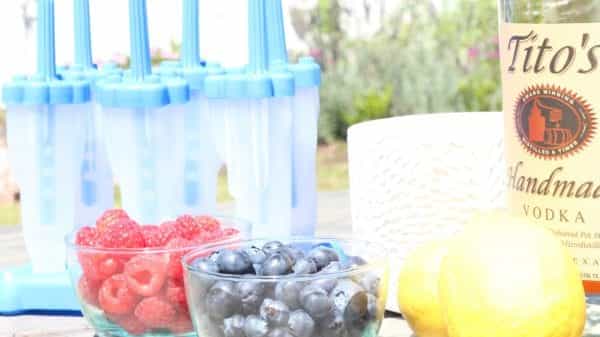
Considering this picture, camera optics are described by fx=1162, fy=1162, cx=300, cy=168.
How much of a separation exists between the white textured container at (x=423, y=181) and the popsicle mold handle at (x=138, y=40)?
0.19 m

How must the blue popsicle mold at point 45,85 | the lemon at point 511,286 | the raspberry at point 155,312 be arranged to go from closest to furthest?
the lemon at point 511,286 → the raspberry at point 155,312 → the blue popsicle mold at point 45,85

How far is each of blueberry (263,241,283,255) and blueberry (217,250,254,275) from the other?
0.02 meters

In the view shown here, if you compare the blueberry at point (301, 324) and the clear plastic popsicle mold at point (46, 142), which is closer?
the blueberry at point (301, 324)

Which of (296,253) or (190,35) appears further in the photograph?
(190,35)

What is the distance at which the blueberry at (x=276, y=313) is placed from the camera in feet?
2.58

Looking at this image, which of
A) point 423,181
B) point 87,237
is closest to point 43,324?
point 87,237

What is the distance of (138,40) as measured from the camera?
0.99 metres

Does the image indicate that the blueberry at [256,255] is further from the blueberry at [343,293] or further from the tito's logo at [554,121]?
the tito's logo at [554,121]

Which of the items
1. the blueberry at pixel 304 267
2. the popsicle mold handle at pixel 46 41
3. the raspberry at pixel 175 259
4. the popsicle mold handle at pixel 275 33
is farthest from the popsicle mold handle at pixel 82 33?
the blueberry at pixel 304 267

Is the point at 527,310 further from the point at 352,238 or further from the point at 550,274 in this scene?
the point at 352,238

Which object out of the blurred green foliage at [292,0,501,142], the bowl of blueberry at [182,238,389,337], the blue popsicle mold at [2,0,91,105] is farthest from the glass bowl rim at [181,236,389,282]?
the blurred green foliage at [292,0,501,142]

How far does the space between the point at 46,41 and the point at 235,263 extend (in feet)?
1.14

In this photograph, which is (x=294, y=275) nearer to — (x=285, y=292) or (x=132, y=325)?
(x=285, y=292)

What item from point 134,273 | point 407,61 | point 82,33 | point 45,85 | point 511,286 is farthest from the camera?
point 407,61
